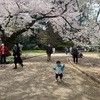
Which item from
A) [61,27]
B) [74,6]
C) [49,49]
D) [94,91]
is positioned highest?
[74,6]

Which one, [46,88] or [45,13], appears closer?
[46,88]

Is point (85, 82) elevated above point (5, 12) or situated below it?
below

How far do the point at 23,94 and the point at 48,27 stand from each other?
51837mm

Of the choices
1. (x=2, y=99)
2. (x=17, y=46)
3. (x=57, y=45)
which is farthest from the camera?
(x=57, y=45)

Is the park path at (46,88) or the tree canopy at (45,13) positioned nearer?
the park path at (46,88)

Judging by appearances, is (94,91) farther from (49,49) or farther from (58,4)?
(58,4)

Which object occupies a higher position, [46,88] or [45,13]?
[45,13]

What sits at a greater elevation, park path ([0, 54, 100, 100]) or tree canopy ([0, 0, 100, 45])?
tree canopy ([0, 0, 100, 45])

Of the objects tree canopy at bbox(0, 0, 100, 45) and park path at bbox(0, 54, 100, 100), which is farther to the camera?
tree canopy at bbox(0, 0, 100, 45)

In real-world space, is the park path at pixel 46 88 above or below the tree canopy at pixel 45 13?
below

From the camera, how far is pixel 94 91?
10703 millimetres

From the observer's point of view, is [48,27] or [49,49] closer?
[49,49]

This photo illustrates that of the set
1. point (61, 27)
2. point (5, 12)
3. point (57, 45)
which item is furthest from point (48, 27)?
point (5, 12)

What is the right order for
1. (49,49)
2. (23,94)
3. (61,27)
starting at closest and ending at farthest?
(23,94) → (49,49) → (61,27)
